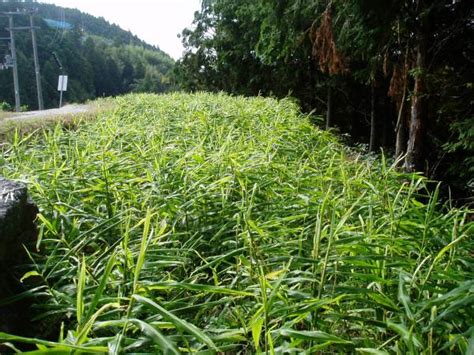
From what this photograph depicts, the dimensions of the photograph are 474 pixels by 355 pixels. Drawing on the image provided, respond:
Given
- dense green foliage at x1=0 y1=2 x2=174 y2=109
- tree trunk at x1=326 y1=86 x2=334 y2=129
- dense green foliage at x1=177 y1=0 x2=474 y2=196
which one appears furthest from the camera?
dense green foliage at x1=0 y1=2 x2=174 y2=109

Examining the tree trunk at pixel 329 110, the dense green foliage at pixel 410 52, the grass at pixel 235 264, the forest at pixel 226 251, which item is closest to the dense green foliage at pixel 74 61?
the tree trunk at pixel 329 110

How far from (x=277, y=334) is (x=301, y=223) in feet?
2.49

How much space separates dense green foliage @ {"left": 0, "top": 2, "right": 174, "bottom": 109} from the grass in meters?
36.0

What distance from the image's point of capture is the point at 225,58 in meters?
22.8

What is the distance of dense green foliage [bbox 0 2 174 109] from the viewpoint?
46.3 m

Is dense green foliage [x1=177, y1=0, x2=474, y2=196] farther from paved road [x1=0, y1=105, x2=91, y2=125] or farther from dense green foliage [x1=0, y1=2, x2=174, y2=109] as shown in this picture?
dense green foliage [x1=0, y1=2, x2=174, y2=109]

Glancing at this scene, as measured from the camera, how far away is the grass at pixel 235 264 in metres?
0.91

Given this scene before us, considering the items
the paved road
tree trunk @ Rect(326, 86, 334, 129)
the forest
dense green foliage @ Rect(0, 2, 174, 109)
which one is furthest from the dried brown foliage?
dense green foliage @ Rect(0, 2, 174, 109)

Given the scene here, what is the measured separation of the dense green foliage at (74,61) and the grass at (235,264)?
1419 inches

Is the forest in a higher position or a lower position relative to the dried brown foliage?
lower

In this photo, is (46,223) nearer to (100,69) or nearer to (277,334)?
(277,334)

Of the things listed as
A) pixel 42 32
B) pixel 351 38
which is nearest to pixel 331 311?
pixel 351 38

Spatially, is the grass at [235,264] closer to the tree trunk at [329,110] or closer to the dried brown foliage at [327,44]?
the dried brown foliage at [327,44]

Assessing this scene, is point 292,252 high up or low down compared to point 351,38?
down
